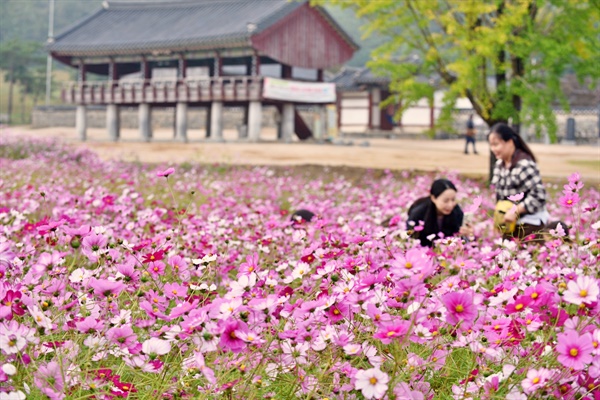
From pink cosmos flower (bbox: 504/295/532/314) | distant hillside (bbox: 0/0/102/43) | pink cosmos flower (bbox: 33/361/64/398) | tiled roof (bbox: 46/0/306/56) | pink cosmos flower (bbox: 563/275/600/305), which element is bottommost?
pink cosmos flower (bbox: 33/361/64/398)

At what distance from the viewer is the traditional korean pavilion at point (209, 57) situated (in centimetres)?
2683

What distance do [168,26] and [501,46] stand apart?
20.9m

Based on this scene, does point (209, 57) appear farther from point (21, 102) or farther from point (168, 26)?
point (21, 102)

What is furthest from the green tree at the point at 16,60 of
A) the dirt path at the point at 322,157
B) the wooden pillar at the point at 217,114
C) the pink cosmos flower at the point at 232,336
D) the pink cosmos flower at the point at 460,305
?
the pink cosmos flower at the point at 460,305

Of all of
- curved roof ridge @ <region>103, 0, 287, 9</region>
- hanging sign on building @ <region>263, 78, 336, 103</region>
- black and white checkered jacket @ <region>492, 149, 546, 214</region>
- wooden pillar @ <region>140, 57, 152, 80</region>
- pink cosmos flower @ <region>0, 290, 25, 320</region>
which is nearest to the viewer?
pink cosmos flower @ <region>0, 290, 25, 320</region>

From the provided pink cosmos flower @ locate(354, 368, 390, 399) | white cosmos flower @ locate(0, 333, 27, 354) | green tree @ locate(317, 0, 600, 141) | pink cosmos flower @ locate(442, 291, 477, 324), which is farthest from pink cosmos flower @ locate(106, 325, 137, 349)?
green tree @ locate(317, 0, 600, 141)

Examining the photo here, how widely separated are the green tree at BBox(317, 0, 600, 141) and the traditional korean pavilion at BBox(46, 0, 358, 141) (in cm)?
1270

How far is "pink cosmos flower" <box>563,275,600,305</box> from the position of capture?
1.87 m

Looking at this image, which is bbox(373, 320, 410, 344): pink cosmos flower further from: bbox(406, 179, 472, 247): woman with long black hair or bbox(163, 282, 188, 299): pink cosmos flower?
bbox(406, 179, 472, 247): woman with long black hair

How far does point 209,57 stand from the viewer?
94.4 ft

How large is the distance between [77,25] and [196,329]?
33.2 m

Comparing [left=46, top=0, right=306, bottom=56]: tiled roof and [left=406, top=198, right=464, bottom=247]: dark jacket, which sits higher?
[left=46, top=0, right=306, bottom=56]: tiled roof

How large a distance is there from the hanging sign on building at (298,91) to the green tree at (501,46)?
11991 mm

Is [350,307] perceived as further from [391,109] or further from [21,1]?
[21,1]
